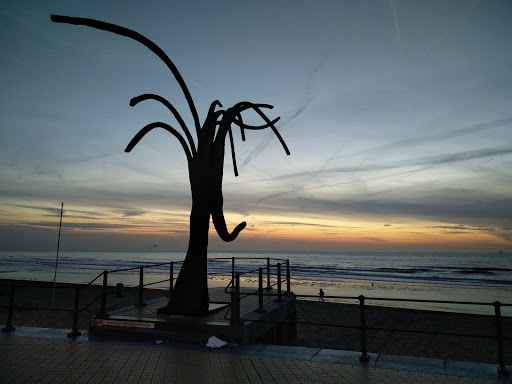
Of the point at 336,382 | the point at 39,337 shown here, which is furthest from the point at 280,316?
the point at 39,337

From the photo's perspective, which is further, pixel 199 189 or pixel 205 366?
pixel 199 189

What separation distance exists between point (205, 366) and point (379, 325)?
14634mm

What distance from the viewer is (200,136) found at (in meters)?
8.99

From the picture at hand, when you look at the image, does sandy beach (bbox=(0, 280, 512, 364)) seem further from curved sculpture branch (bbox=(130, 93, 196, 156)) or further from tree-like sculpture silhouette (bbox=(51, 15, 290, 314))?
curved sculpture branch (bbox=(130, 93, 196, 156))

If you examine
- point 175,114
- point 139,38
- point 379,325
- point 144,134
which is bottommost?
point 379,325

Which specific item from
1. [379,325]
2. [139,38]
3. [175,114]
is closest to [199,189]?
[175,114]

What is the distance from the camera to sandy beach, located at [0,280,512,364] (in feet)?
44.7

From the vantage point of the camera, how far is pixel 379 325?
58.8 feet

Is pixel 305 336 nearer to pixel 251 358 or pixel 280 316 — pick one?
pixel 280 316

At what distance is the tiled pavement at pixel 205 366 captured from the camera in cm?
508

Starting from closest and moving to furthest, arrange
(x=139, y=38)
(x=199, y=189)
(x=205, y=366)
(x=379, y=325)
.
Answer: (x=205, y=366) → (x=139, y=38) → (x=199, y=189) → (x=379, y=325)

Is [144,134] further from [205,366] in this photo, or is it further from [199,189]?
[205,366]

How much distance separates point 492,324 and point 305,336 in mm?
10562

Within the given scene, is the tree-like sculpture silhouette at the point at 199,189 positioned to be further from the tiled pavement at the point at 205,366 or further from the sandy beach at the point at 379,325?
the sandy beach at the point at 379,325
